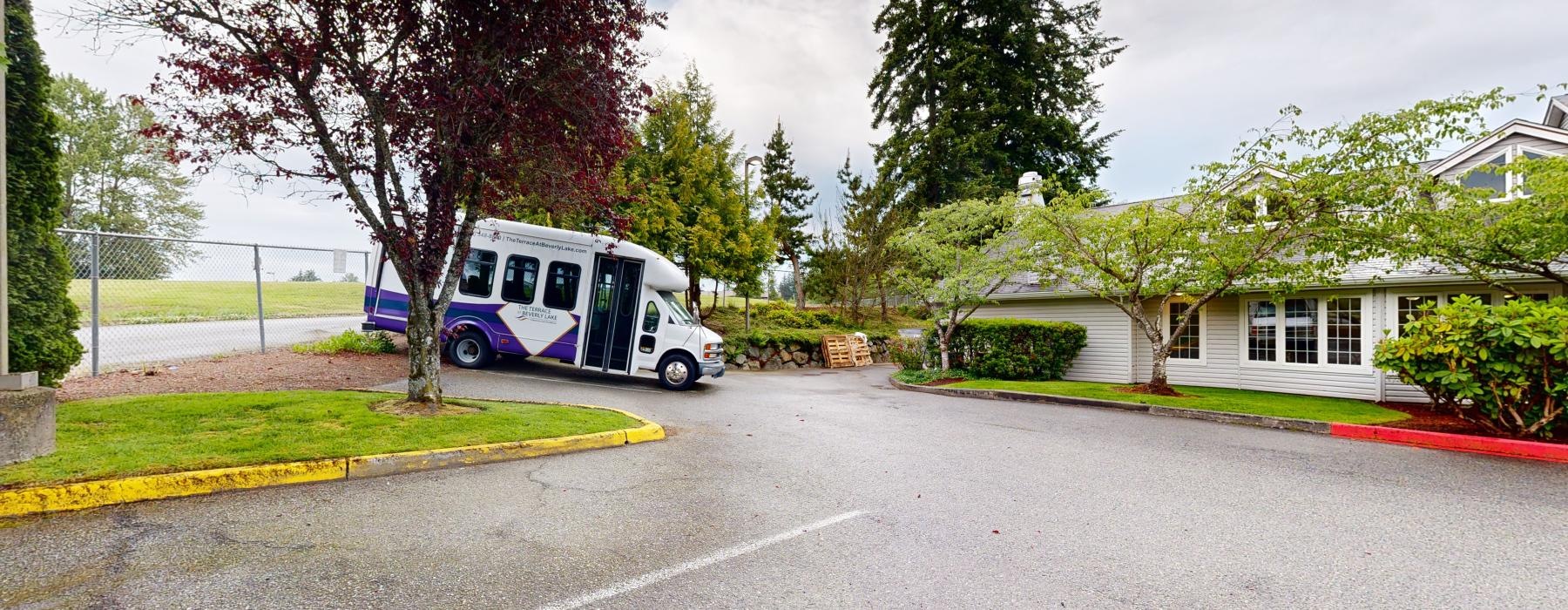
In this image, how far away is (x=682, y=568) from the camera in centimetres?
333

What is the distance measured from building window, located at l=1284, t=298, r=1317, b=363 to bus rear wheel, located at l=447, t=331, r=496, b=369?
55.2 feet

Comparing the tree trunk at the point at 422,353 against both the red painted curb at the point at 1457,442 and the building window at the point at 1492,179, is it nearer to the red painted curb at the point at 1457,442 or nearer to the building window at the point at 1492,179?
the red painted curb at the point at 1457,442

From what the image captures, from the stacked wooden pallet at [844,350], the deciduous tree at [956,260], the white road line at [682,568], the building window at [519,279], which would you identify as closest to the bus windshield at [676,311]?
the building window at [519,279]

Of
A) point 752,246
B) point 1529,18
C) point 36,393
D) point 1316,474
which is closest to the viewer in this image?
point 36,393

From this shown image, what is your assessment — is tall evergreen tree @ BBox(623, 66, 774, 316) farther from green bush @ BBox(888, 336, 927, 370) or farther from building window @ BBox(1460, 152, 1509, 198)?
building window @ BBox(1460, 152, 1509, 198)

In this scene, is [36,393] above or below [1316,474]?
above

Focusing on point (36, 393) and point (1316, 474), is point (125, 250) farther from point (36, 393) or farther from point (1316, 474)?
point (1316, 474)

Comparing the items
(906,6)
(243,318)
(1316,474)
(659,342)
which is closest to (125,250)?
(243,318)

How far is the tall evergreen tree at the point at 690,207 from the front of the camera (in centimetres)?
1762

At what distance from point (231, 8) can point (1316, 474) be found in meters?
11.6

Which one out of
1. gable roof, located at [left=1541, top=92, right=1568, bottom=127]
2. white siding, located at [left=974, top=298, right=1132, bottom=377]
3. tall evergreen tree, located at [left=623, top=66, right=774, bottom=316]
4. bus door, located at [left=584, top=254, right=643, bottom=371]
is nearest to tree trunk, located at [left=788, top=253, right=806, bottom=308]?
tall evergreen tree, located at [left=623, top=66, right=774, bottom=316]

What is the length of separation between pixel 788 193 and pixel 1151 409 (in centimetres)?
2787

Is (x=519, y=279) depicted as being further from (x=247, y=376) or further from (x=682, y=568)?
(x=682, y=568)

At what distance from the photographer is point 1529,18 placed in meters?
11.6
